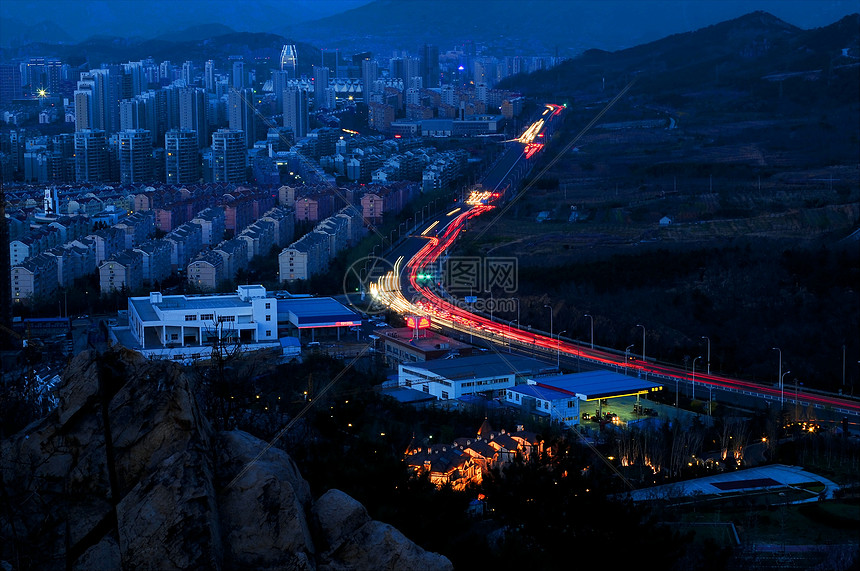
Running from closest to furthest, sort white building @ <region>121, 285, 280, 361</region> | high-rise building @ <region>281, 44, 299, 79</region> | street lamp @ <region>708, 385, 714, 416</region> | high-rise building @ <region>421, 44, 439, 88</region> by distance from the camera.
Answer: street lamp @ <region>708, 385, 714, 416</region>
white building @ <region>121, 285, 280, 361</region>
high-rise building @ <region>281, 44, 299, 79</region>
high-rise building @ <region>421, 44, 439, 88</region>

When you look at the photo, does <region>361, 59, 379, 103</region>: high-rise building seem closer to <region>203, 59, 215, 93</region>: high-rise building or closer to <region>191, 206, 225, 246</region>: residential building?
<region>203, 59, 215, 93</region>: high-rise building

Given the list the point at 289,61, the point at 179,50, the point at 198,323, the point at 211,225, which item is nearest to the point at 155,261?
the point at 211,225

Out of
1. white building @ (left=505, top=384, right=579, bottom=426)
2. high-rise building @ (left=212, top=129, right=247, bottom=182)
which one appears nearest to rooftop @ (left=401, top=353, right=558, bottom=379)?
white building @ (left=505, top=384, right=579, bottom=426)

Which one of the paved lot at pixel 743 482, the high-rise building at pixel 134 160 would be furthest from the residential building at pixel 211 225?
the paved lot at pixel 743 482

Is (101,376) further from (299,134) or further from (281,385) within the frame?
(299,134)

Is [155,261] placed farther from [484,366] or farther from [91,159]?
[91,159]

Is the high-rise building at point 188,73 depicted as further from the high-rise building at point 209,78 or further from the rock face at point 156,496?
the rock face at point 156,496
